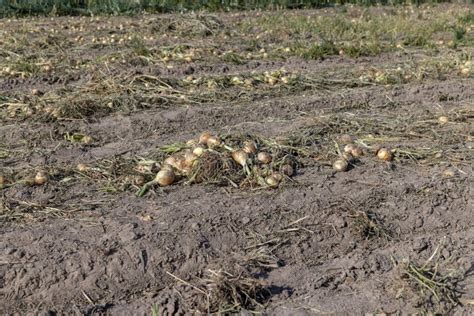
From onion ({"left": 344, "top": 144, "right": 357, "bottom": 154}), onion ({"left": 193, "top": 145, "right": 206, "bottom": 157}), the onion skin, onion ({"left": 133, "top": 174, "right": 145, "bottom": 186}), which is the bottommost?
onion ({"left": 133, "top": 174, "right": 145, "bottom": 186})

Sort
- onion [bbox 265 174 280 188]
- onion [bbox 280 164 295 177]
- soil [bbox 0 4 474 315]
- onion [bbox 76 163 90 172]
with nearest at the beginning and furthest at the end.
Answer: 1. soil [bbox 0 4 474 315]
2. onion [bbox 265 174 280 188]
3. onion [bbox 280 164 295 177]
4. onion [bbox 76 163 90 172]

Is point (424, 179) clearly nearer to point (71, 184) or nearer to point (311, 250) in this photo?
point (311, 250)

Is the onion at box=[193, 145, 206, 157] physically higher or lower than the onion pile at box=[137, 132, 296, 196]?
higher

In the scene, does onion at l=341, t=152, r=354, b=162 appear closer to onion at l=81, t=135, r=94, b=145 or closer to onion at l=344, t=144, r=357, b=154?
onion at l=344, t=144, r=357, b=154

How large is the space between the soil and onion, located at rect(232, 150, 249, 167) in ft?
0.71

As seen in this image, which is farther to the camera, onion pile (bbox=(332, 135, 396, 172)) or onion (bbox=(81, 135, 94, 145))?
onion (bbox=(81, 135, 94, 145))

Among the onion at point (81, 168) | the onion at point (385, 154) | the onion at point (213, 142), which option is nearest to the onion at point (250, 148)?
the onion at point (213, 142)

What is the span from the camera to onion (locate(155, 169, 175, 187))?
13.2 feet

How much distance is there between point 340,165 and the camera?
4.24 m

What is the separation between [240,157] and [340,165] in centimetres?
64

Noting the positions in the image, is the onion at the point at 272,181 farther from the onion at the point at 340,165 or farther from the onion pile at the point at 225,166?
the onion at the point at 340,165

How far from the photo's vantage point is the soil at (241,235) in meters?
3.11

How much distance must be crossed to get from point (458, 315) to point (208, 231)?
4.23 ft

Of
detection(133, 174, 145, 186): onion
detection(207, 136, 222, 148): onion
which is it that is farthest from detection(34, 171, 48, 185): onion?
detection(207, 136, 222, 148): onion
